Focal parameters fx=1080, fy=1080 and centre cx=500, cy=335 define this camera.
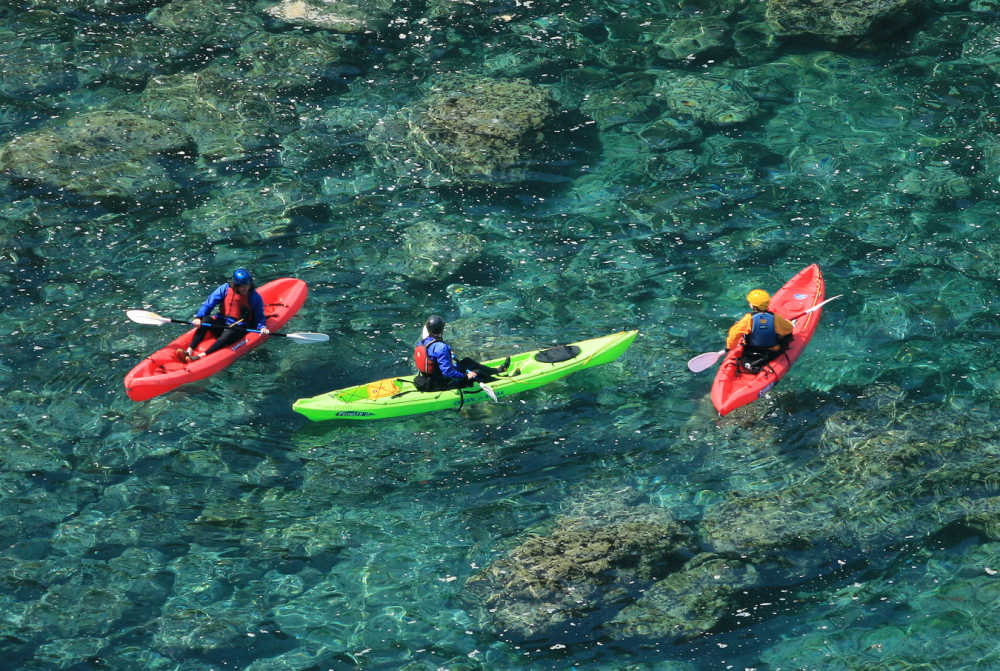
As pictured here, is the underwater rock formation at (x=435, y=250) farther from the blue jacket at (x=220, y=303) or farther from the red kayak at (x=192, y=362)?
the blue jacket at (x=220, y=303)

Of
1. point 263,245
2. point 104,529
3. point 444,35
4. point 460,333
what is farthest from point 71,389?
point 444,35

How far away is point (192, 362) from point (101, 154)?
485 centimetres

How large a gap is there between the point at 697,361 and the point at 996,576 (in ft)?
11.7

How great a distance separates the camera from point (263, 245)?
14070mm

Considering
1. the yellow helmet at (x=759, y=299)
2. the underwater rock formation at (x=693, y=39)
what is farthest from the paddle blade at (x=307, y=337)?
the underwater rock formation at (x=693, y=39)

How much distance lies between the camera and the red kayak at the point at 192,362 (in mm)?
11648

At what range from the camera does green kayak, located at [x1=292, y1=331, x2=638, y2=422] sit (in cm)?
1150

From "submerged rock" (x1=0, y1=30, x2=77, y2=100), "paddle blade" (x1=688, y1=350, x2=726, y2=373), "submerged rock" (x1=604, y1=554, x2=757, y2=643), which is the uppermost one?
"submerged rock" (x1=0, y1=30, x2=77, y2=100)

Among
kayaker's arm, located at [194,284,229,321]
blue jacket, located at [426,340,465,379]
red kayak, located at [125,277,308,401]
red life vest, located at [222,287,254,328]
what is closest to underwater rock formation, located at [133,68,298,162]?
red kayak, located at [125,277,308,401]

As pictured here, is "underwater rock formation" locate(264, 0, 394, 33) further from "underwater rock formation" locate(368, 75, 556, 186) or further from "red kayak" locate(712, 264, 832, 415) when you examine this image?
"red kayak" locate(712, 264, 832, 415)

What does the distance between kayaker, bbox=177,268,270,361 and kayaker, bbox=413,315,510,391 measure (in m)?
1.93

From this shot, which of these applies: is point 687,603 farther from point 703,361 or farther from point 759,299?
point 759,299

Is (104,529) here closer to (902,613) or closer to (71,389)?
(71,389)

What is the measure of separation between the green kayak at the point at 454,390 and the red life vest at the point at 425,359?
288 mm
